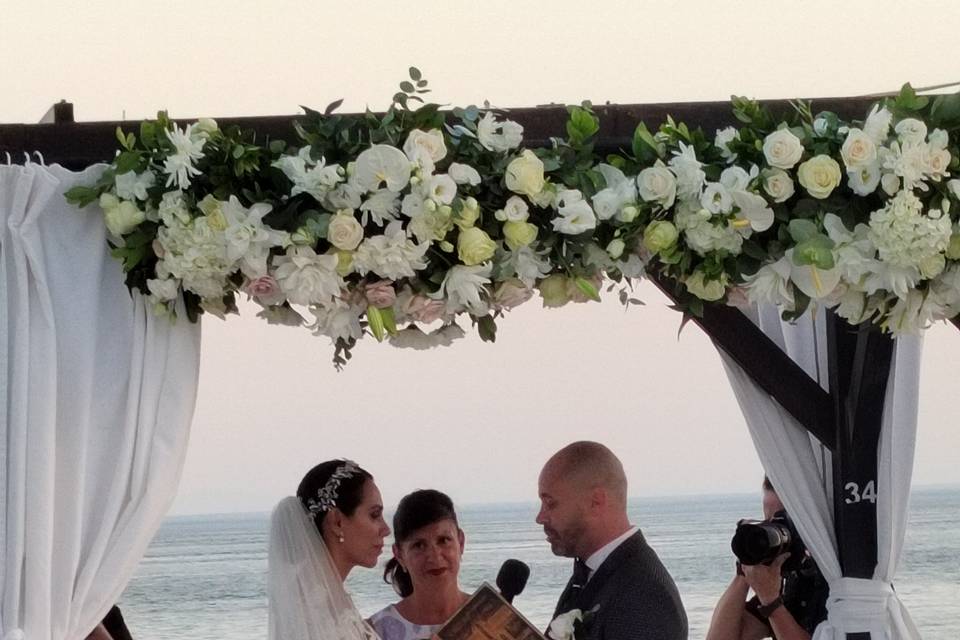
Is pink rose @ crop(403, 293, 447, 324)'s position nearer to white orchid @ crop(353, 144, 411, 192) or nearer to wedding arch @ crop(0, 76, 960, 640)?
wedding arch @ crop(0, 76, 960, 640)

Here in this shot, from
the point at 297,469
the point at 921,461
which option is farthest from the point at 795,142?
the point at 921,461

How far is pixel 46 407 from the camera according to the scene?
4035mm

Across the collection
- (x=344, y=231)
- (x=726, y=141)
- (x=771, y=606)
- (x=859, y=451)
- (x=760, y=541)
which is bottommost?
(x=771, y=606)

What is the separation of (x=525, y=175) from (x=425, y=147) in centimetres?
25

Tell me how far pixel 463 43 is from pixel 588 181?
34.1 ft

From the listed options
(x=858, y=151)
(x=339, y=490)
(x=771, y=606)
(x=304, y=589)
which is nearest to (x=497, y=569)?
(x=771, y=606)

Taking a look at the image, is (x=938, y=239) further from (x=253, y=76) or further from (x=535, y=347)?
(x=535, y=347)

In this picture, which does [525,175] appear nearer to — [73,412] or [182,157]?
[182,157]

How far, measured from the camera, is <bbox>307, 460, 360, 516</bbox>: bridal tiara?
541 centimetres

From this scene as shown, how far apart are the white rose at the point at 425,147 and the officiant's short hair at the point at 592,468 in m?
1.63

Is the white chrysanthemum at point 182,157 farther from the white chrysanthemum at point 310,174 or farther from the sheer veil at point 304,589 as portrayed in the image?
the sheer veil at point 304,589

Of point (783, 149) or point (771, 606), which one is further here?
point (771, 606)

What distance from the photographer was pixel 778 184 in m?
4.03

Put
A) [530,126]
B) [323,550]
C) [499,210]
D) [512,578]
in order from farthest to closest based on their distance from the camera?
[512,578]
[323,550]
[530,126]
[499,210]
